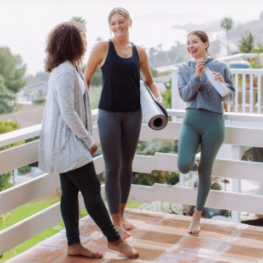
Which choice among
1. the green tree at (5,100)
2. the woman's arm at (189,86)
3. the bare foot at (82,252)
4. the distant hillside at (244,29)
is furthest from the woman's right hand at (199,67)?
the distant hillside at (244,29)

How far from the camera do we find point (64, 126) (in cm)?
213

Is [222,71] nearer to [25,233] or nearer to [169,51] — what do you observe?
[25,233]

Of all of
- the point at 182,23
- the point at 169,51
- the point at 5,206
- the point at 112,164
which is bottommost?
the point at 5,206

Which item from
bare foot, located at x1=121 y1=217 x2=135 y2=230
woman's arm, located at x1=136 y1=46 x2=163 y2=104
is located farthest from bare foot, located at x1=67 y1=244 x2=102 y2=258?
woman's arm, located at x1=136 y1=46 x2=163 y2=104

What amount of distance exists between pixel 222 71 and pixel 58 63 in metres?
1.06

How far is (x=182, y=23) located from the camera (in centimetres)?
3622

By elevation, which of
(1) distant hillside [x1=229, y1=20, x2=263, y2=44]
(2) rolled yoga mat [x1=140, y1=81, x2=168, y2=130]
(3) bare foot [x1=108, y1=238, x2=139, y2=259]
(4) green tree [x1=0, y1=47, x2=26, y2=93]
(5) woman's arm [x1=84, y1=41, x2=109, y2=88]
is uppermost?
(1) distant hillside [x1=229, y1=20, x2=263, y2=44]

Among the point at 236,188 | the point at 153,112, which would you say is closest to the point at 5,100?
the point at 236,188

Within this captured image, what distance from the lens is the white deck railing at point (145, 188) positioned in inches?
91.1

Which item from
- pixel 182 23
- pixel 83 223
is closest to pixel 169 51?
pixel 182 23

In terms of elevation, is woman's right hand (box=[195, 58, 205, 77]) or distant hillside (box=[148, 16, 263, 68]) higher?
distant hillside (box=[148, 16, 263, 68])

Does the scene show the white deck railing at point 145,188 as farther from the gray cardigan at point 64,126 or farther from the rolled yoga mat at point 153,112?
the rolled yoga mat at point 153,112

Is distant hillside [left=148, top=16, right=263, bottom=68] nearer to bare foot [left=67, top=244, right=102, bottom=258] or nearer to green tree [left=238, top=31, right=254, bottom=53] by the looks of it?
green tree [left=238, top=31, right=254, bottom=53]

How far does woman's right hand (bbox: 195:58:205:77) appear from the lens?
2508mm
